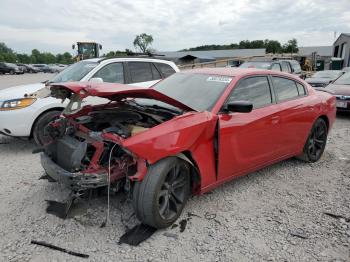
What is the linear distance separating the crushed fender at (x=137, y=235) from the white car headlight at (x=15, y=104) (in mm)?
3358

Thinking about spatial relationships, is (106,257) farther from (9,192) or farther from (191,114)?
(9,192)

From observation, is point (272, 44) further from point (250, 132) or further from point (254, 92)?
point (250, 132)

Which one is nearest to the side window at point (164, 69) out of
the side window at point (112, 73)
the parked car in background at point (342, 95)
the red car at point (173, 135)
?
the side window at point (112, 73)

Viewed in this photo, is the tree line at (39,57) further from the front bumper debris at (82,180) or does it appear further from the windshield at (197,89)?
the front bumper debris at (82,180)

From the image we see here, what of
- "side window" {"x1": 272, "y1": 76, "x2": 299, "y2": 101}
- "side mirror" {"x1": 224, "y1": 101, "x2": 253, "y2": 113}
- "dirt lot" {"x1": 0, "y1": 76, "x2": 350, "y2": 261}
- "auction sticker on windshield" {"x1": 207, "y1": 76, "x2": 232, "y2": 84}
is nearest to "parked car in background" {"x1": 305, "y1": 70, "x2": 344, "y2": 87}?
"side window" {"x1": 272, "y1": 76, "x2": 299, "y2": 101}

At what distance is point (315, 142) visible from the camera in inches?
213

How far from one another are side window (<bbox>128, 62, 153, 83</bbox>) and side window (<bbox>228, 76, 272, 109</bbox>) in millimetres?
3053

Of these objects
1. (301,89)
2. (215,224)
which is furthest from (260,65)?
(215,224)

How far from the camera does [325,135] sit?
221 inches

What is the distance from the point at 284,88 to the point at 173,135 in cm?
237

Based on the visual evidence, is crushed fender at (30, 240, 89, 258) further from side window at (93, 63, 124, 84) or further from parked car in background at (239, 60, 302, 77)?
parked car in background at (239, 60, 302, 77)

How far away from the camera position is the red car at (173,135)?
309 centimetres

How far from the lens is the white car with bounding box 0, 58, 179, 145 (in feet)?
17.9

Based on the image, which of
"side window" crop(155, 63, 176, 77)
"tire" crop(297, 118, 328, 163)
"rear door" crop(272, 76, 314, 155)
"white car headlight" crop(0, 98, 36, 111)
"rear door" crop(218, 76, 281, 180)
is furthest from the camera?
"side window" crop(155, 63, 176, 77)
